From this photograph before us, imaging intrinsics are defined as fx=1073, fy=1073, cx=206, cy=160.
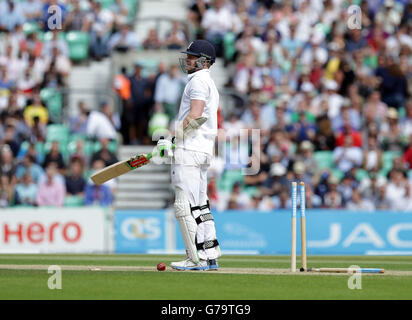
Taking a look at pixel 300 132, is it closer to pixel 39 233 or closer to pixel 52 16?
pixel 39 233

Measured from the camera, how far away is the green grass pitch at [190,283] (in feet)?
31.9

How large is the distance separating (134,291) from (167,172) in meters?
12.2

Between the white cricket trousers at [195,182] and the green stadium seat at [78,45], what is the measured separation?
40.0 feet

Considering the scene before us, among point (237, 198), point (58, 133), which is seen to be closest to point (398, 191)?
point (237, 198)

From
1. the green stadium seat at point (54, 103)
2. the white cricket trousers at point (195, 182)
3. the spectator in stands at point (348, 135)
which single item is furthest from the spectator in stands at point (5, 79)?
the white cricket trousers at point (195, 182)

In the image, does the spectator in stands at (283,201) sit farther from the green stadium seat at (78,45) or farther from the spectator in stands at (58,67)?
the green stadium seat at (78,45)

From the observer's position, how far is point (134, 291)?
998cm

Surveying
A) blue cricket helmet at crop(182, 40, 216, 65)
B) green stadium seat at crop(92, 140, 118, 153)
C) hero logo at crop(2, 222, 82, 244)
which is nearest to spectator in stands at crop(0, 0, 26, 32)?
green stadium seat at crop(92, 140, 118, 153)

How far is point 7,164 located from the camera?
20.8 meters

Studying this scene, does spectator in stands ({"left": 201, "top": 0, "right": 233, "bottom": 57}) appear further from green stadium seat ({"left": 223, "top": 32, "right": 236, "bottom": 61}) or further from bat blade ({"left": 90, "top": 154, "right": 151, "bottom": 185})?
bat blade ({"left": 90, "top": 154, "right": 151, "bottom": 185})

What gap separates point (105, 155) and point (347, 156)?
4.77 metres

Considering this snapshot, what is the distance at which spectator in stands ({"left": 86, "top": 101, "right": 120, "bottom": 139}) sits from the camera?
2155 cm
